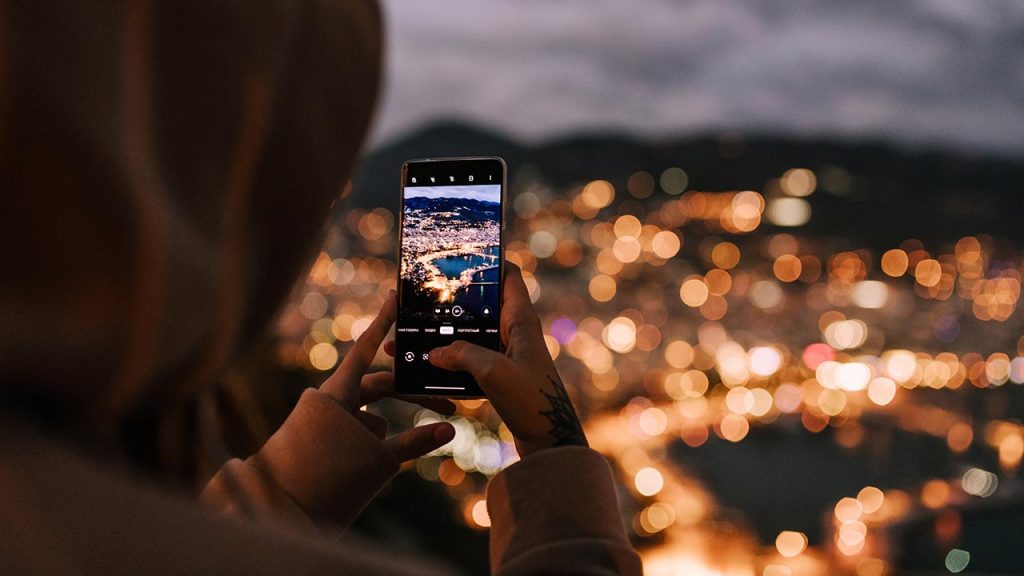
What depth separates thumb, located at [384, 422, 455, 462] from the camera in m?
0.55

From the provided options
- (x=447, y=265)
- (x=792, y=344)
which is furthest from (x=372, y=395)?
(x=792, y=344)

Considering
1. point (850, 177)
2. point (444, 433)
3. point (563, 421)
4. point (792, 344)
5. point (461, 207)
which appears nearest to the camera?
point (563, 421)

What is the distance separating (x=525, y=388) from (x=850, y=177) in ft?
20.9

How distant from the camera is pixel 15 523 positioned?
0.25 meters

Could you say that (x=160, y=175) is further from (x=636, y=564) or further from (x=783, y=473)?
(x=783, y=473)

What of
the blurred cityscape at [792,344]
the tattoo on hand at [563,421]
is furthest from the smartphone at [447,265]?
the blurred cityscape at [792,344]

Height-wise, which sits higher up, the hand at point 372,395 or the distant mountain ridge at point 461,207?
the distant mountain ridge at point 461,207

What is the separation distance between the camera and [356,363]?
563 mm

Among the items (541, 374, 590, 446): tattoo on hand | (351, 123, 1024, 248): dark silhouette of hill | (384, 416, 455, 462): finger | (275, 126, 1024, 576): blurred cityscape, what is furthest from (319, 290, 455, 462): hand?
(351, 123, 1024, 248): dark silhouette of hill

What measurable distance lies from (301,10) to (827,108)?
8.28 meters

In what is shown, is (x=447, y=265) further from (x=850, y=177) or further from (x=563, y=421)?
(x=850, y=177)

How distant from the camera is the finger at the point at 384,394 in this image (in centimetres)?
62

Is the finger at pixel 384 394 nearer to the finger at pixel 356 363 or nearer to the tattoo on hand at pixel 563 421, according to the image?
the finger at pixel 356 363

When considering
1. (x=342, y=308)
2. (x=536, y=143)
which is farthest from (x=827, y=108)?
(x=342, y=308)
